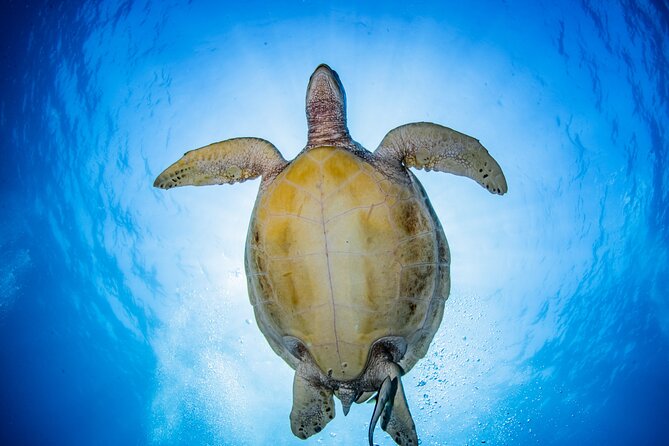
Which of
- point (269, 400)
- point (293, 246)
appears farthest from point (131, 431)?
point (293, 246)

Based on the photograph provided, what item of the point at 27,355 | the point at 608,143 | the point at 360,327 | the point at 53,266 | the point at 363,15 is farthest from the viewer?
the point at 27,355

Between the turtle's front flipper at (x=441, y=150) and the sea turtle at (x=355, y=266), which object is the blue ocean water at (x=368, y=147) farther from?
the sea turtle at (x=355, y=266)

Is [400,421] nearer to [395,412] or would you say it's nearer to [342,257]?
[395,412]

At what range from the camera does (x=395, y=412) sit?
3525 mm

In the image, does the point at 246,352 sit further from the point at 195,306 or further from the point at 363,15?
the point at 363,15

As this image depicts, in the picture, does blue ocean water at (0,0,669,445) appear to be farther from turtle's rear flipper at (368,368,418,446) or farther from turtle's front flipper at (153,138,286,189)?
turtle's rear flipper at (368,368,418,446)

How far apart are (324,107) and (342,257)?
2181mm

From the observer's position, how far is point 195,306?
1235 centimetres

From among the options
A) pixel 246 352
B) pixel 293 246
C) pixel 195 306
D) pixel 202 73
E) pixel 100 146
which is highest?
pixel 100 146

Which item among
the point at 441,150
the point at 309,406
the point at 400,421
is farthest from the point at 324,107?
the point at 400,421

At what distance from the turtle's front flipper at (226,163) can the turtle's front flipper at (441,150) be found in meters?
1.34

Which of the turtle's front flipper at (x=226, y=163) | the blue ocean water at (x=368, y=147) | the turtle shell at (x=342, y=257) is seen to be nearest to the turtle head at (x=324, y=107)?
the turtle's front flipper at (x=226, y=163)

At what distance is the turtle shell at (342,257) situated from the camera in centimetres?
304

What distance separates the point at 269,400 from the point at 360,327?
13.8 meters
